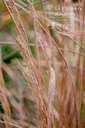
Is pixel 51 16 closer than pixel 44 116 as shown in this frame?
No

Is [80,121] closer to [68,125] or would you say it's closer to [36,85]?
[68,125]

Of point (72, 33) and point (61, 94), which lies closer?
point (72, 33)

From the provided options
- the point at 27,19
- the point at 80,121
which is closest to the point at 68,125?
the point at 80,121

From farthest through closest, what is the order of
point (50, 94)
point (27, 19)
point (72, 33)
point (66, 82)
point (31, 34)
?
1. point (27, 19)
2. point (31, 34)
3. point (66, 82)
4. point (72, 33)
5. point (50, 94)

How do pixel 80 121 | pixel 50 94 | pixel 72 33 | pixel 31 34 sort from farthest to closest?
pixel 31 34 → pixel 80 121 → pixel 72 33 → pixel 50 94

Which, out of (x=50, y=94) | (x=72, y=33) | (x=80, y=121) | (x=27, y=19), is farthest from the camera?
(x=27, y=19)

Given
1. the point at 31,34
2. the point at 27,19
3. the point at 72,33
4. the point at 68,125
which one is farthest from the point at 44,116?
the point at 27,19

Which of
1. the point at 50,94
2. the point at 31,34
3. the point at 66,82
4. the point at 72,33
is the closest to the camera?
the point at 50,94

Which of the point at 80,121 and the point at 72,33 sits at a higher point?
the point at 72,33

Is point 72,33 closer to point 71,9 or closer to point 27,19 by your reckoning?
point 71,9
